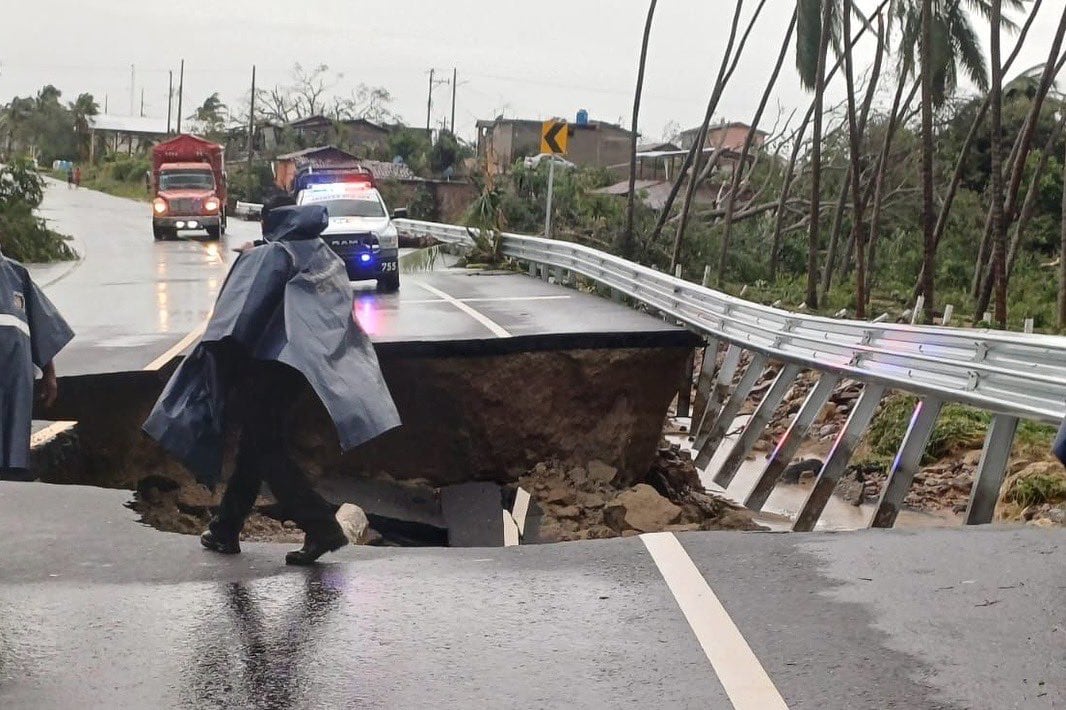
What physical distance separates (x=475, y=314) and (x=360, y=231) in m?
4.44

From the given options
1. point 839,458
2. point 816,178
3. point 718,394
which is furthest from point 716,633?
point 816,178

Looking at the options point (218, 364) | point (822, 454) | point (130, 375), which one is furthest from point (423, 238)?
point (218, 364)

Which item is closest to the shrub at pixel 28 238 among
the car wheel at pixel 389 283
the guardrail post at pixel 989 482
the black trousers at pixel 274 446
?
the car wheel at pixel 389 283

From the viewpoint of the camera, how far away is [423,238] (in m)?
36.0

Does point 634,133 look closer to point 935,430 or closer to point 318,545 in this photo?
point 935,430

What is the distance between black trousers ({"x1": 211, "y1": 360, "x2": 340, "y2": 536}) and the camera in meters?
6.16

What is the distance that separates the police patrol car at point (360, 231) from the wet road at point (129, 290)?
214 centimetres

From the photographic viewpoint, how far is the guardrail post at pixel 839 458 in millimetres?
9734

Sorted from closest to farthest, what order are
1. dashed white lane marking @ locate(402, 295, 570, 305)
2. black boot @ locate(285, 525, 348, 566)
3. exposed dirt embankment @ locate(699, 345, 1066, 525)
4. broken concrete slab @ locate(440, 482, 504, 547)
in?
black boot @ locate(285, 525, 348, 566)
exposed dirt embankment @ locate(699, 345, 1066, 525)
broken concrete slab @ locate(440, 482, 504, 547)
dashed white lane marking @ locate(402, 295, 570, 305)

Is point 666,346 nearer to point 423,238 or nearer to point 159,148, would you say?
point 423,238

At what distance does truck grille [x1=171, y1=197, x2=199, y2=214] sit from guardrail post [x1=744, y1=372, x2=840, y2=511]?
103 ft

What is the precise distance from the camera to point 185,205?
40.1m

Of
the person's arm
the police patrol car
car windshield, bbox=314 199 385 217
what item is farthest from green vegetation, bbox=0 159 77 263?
the person's arm

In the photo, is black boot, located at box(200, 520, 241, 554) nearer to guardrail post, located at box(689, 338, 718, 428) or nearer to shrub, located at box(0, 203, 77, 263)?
guardrail post, located at box(689, 338, 718, 428)
